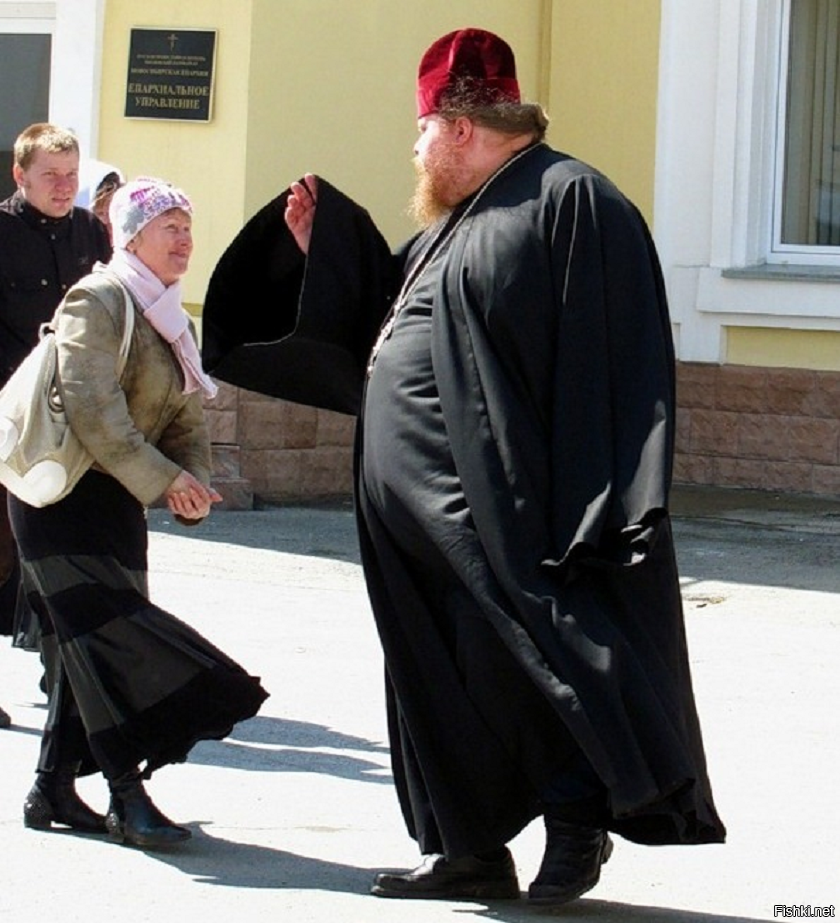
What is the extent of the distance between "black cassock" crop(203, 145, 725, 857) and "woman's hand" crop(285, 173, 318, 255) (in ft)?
1.33

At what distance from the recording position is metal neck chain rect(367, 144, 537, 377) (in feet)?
15.8

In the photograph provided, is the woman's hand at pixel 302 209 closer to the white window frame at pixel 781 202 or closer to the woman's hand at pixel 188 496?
the woman's hand at pixel 188 496

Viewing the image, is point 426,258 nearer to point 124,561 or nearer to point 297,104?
point 124,561

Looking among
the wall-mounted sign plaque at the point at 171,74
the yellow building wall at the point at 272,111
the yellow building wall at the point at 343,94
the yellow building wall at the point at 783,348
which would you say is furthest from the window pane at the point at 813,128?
the wall-mounted sign plaque at the point at 171,74

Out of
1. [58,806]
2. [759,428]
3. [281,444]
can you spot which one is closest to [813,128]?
[759,428]

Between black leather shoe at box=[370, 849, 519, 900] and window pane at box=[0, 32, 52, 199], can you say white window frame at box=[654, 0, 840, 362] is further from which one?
black leather shoe at box=[370, 849, 519, 900]

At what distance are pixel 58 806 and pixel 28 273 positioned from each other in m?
2.29

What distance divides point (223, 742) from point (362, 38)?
583 cm

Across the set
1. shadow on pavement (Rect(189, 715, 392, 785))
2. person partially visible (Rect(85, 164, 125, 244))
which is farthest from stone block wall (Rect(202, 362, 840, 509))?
shadow on pavement (Rect(189, 715, 392, 785))

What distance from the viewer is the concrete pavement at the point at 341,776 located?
4.91m

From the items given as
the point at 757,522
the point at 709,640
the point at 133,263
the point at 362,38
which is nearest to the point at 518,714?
the point at 133,263

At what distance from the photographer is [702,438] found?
12.3m

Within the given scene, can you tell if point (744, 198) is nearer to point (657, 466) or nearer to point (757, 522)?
point (757, 522)

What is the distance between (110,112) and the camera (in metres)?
11.3
